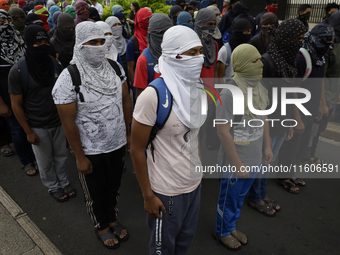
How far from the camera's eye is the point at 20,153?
421 cm

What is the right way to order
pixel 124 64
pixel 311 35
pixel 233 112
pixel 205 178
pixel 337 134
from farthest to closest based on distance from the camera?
1. pixel 124 64
2. pixel 337 134
3. pixel 205 178
4. pixel 311 35
5. pixel 233 112

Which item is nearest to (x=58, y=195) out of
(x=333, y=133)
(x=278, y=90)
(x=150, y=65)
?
(x=150, y=65)

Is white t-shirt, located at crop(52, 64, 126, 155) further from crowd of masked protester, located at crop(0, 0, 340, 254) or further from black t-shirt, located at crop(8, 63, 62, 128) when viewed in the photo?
black t-shirt, located at crop(8, 63, 62, 128)

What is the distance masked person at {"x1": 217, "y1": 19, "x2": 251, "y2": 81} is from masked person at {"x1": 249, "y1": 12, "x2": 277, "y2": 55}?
10.9 inches

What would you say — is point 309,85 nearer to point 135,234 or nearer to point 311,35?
point 311,35

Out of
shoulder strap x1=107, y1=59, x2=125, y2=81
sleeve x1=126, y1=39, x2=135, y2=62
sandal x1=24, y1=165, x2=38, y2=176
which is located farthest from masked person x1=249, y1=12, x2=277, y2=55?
sandal x1=24, y1=165, x2=38, y2=176

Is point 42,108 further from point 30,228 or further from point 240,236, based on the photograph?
point 240,236

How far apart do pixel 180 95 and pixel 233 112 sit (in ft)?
2.27

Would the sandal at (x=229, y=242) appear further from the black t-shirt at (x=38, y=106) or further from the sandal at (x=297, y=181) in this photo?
the black t-shirt at (x=38, y=106)

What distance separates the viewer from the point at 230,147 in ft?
7.85

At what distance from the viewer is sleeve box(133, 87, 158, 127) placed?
1.72 m

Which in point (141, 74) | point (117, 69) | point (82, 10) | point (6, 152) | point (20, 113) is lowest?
point (6, 152)

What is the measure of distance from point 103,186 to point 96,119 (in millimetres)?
722

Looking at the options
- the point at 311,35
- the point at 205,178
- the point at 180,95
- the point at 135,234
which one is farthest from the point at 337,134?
the point at 180,95
